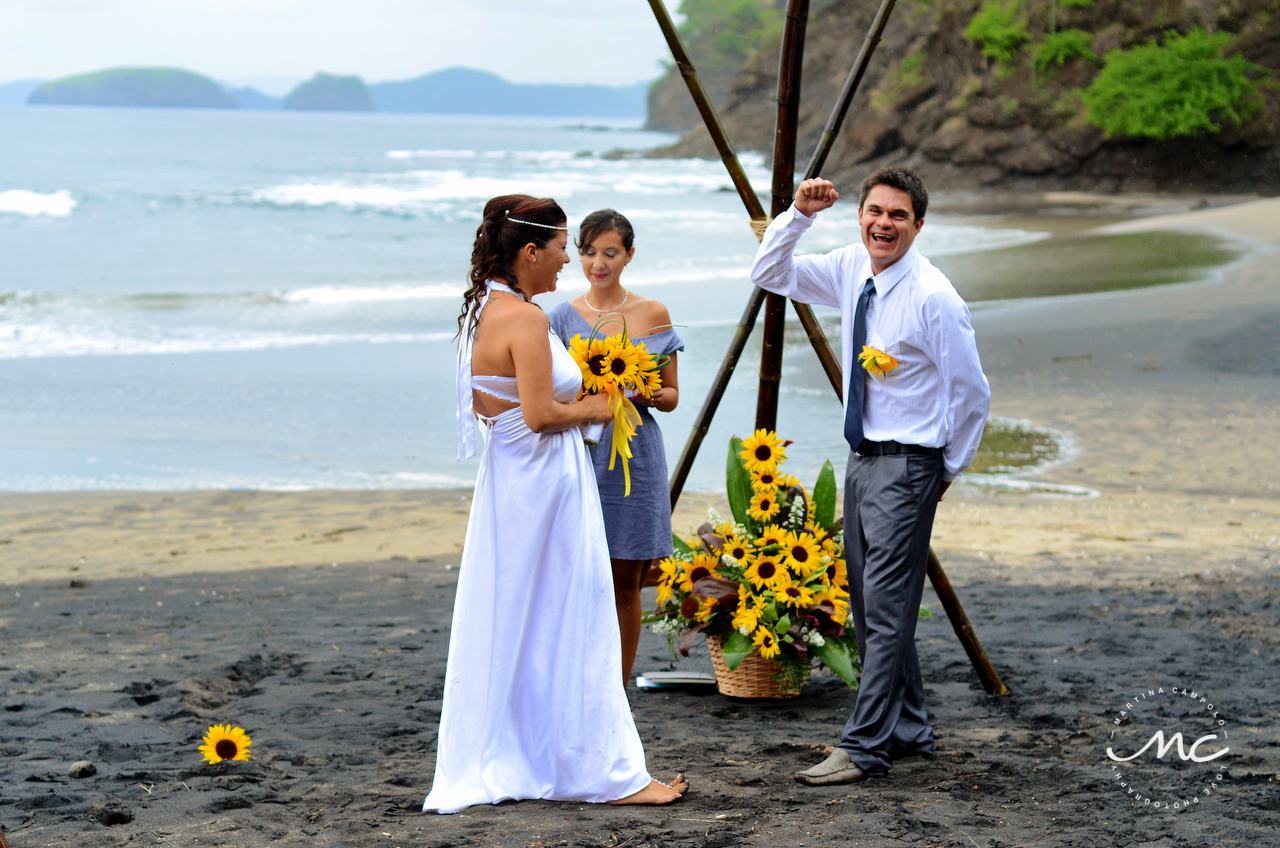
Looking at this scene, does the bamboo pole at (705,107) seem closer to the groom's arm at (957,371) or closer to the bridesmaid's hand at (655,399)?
the bridesmaid's hand at (655,399)

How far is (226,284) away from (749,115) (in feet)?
134

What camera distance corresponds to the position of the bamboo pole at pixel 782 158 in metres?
4.45

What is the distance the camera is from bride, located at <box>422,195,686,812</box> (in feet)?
11.0

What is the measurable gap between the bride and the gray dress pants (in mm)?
703

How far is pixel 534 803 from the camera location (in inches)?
135

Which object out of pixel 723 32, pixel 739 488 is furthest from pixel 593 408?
pixel 723 32

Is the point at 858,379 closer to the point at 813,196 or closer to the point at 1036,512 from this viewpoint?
the point at 813,196

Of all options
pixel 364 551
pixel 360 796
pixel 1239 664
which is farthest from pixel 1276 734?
pixel 364 551

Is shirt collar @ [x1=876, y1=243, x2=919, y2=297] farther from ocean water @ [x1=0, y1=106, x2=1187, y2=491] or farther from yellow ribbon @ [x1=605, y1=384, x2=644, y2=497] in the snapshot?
ocean water @ [x1=0, y1=106, x2=1187, y2=491]

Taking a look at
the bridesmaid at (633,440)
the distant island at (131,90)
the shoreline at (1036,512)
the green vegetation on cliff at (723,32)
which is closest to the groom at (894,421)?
the bridesmaid at (633,440)

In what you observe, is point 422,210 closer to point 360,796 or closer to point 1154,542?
point 1154,542

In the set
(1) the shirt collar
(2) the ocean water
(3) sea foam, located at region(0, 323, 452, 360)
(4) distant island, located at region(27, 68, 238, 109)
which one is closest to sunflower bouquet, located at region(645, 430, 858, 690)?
(1) the shirt collar

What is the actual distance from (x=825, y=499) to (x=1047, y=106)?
38.7 m

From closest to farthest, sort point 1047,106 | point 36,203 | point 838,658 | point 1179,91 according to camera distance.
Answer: point 838,658 → point 36,203 → point 1179,91 → point 1047,106
